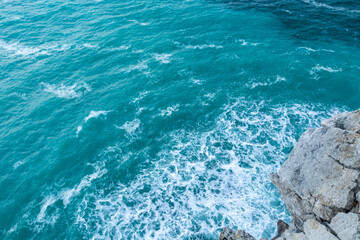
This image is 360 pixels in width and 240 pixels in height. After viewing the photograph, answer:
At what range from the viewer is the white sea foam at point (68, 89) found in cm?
10050

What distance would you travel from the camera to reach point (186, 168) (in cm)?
7656

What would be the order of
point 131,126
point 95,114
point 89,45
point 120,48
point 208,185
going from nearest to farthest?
point 208,185, point 131,126, point 95,114, point 120,48, point 89,45

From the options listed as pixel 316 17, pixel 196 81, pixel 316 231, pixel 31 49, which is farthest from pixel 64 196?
pixel 316 17

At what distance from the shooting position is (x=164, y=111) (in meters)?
91.6

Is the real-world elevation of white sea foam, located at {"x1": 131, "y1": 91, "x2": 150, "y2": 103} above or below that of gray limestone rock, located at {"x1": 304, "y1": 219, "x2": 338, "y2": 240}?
below

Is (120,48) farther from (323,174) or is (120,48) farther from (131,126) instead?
(323,174)

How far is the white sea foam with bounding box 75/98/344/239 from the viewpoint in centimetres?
6488

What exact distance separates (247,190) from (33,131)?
249 feet

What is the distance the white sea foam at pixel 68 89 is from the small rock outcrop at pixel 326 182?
82.6m

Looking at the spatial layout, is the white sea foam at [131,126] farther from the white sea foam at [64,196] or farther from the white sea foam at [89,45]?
the white sea foam at [89,45]

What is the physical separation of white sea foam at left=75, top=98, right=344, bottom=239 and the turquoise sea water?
1.11ft

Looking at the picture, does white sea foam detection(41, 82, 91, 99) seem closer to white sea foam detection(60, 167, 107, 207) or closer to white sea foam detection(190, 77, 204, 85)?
white sea foam detection(60, 167, 107, 207)

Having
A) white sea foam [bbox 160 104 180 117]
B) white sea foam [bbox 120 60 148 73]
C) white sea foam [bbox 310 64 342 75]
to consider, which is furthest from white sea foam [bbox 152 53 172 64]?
white sea foam [bbox 310 64 342 75]

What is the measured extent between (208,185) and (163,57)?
211ft
